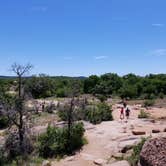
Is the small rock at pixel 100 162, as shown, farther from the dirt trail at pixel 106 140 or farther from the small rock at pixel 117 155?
the small rock at pixel 117 155

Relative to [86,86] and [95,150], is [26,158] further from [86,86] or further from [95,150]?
[86,86]

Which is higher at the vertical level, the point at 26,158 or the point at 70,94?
the point at 70,94

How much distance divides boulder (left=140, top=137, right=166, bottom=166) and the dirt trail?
13.3m

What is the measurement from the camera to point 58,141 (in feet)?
106

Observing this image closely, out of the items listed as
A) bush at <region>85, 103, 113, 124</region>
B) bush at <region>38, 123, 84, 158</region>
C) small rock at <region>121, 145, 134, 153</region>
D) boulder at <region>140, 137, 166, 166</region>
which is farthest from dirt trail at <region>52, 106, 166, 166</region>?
boulder at <region>140, 137, 166, 166</region>

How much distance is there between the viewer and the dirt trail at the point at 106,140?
93.6 feet

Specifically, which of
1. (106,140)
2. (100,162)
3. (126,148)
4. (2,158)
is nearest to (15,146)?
(2,158)

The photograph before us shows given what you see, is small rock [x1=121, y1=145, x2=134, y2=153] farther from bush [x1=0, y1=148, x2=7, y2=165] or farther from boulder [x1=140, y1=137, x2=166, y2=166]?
boulder [x1=140, y1=137, x2=166, y2=166]

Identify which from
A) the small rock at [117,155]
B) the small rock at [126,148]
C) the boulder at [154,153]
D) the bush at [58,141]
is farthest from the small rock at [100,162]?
the boulder at [154,153]

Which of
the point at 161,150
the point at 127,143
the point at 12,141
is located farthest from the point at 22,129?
the point at 161,150

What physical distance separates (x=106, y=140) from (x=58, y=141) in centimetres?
403

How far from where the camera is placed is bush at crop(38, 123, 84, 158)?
31500 millimetres

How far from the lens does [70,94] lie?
115ft

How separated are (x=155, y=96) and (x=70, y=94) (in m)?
51.9
